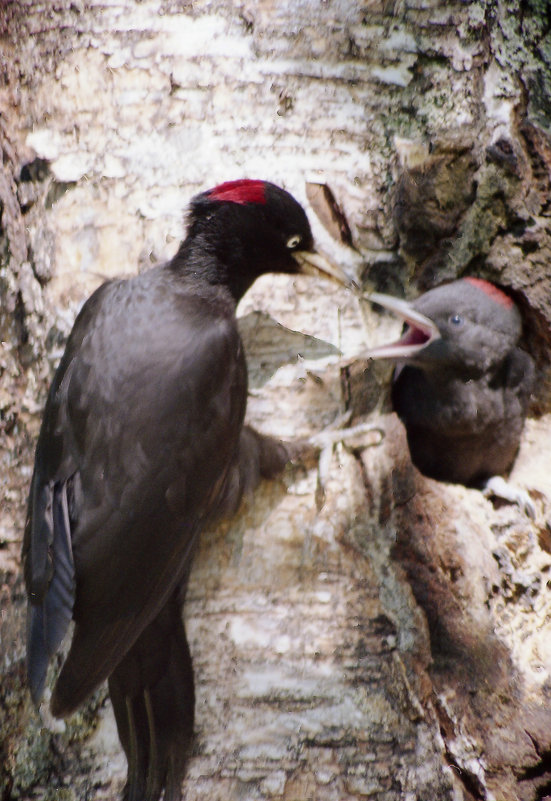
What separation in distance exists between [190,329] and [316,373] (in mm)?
360

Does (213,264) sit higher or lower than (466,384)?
higher

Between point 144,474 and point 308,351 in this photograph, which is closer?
point 144,474

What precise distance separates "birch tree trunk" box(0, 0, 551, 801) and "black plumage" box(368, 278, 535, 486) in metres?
0.43

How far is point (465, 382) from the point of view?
3.23m

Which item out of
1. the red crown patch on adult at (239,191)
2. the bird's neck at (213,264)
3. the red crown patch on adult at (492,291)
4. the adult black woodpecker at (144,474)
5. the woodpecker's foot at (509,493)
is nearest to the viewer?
the adult black woodpecker at (144,474)

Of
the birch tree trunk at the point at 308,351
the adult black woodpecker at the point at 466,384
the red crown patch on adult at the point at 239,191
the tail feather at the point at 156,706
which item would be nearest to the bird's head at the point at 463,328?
the adult black woodpecker at the point at 466,384

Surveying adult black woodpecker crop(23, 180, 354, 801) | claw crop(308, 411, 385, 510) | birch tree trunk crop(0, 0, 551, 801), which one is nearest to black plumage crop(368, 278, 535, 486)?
birch tree trunk crop(0, 0, 551, 801)

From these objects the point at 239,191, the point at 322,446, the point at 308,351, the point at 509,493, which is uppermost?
the point at 239,191

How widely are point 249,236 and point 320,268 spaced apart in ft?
0.75

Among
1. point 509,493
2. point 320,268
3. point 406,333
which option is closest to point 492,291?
point 406,333

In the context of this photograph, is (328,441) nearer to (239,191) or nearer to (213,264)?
(213,264)

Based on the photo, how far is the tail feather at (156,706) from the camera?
208cm

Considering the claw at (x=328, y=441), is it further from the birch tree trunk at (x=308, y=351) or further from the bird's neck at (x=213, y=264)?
the bird's neck at (x=213, y=264)

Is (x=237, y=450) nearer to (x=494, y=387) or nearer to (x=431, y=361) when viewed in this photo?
(x=431, y=361)
